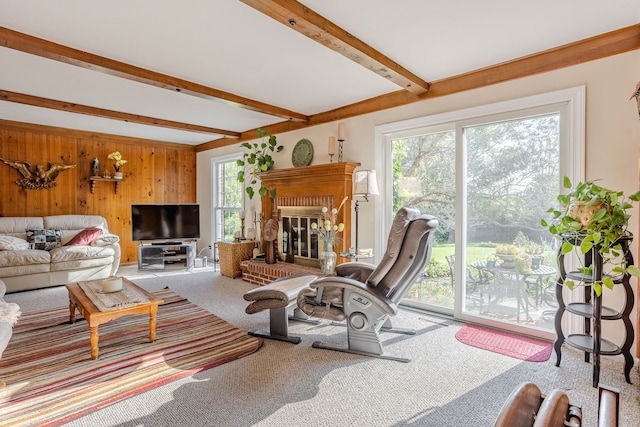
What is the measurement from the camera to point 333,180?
14.4 feet

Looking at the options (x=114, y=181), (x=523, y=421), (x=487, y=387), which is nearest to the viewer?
(x=523, y=421)

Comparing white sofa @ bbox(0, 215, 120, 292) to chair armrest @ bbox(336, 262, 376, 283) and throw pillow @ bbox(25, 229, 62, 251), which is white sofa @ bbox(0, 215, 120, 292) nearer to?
throw pillow @ bbox(25, 229, 62, 251)

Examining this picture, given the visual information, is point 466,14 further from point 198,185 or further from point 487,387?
point 198,185

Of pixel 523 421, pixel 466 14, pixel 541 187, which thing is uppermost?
pixel 466 14

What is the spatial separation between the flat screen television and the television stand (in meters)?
0.16

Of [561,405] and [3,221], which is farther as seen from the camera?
[3,221]

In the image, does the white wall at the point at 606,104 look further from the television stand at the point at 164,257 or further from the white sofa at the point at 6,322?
the television stand at the point at 164,257

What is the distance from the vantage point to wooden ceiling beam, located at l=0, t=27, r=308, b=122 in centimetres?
251

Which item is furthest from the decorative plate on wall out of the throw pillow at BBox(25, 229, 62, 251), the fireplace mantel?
the throw pillow at BBox(25, 229, 62, 251)

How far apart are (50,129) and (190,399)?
5.68m

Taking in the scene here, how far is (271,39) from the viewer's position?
8.57 feet

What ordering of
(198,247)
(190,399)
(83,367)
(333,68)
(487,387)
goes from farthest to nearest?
(198,247) → (333,68) → (83,367) → (487,387) → (190,399)

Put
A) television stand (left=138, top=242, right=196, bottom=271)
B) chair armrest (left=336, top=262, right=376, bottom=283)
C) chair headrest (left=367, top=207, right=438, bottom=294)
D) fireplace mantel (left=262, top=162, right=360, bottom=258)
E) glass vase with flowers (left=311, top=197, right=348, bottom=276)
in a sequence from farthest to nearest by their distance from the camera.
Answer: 1. television stand (left=138, top=242, right=196, bottom=271)
2. fireplace mantel (left=262, top=162, right=360, bottom=258)
3. glass vase with flowers (left=311, top=197, right=348, bottom=276)
4. chair armrest (left=336, top=262, right=376, bottom=283)
5. chair headrest (left=367, top=207, right=438, bottom=294)

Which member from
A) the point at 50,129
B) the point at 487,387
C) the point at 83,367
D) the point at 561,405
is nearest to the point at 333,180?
the point at 487,387
